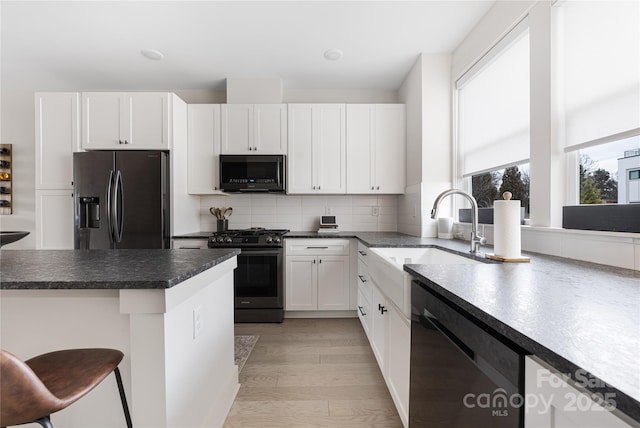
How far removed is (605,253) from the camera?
1250 millimetres

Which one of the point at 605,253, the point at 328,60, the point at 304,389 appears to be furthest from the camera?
the point at 328,60

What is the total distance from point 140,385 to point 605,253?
199 centimetres

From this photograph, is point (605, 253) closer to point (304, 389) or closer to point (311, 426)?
point (311, 426)

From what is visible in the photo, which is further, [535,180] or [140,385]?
[535,180]

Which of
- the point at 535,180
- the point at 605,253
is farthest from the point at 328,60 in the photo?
the point at 605,253

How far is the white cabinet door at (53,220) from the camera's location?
2.87m

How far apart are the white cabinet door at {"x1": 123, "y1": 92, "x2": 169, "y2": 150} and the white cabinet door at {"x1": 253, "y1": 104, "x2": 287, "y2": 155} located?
0.94 m

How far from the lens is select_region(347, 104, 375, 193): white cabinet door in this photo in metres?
3.27

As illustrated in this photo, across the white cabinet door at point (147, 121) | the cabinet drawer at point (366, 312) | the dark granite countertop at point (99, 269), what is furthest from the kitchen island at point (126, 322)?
the white cabinet door at point (147, 121)

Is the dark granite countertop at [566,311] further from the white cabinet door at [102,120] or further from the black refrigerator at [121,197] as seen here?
the white cabinet door at [102,120]

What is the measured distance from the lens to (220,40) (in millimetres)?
2547

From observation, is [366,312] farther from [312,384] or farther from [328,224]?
[328,224]

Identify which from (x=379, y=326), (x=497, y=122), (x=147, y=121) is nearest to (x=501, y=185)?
(x=497, y=122)

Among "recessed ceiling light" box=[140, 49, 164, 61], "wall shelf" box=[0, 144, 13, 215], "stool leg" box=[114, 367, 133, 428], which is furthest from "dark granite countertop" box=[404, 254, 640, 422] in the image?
"wall shelf" box=[0, 144, 13, 215]
